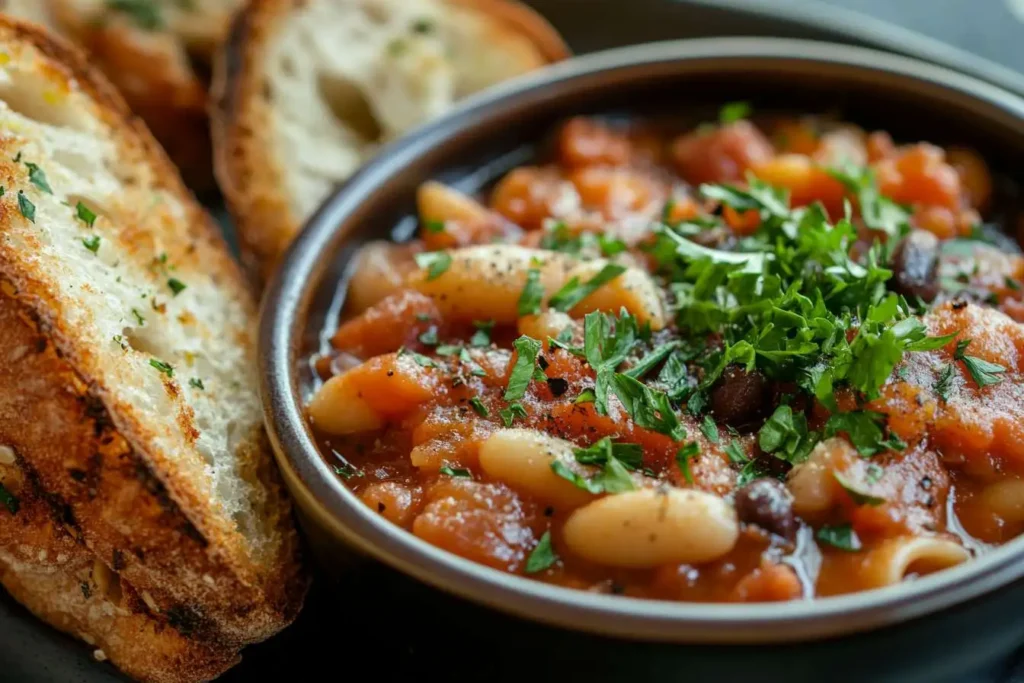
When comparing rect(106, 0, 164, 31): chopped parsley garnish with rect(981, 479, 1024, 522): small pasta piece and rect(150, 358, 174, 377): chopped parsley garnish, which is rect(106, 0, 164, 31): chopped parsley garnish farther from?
rect(981, 479, 1024, 522): small pasta piece

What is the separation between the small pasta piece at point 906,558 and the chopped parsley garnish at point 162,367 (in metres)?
1.46

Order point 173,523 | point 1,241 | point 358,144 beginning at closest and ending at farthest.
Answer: point 173,523 → point 1,241 → point 358,144

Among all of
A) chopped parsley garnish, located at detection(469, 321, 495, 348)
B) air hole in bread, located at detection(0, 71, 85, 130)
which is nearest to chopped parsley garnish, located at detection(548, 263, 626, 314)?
chopped parsley garnish, located at detection(469, 321, 495, 348)

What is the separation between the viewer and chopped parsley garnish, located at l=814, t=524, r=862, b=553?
1974mm

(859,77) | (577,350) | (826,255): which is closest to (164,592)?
(577,350)

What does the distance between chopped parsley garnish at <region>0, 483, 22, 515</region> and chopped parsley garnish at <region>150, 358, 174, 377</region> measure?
38 cm

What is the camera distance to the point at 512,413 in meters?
2.22

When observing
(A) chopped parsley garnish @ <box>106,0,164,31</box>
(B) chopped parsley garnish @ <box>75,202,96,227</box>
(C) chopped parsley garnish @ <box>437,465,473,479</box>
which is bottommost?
(C) chopped parsley garnish @ <box>437,465,473,479</box>

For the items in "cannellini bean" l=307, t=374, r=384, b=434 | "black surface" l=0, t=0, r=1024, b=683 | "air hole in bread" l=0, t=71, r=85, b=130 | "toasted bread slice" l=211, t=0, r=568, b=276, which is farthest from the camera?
"toasted bread slice" l=211, t=0, r=568, b=276

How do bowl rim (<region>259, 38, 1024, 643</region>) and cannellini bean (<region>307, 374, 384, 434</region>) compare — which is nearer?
bowl rim (<region>259, 38, 1024, 643</region>)

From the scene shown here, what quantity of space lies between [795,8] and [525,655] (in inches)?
99.4

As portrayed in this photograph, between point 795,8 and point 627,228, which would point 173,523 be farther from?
point 795,8

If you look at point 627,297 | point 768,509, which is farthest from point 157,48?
point 768,509

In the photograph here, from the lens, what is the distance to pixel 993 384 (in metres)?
2.16
